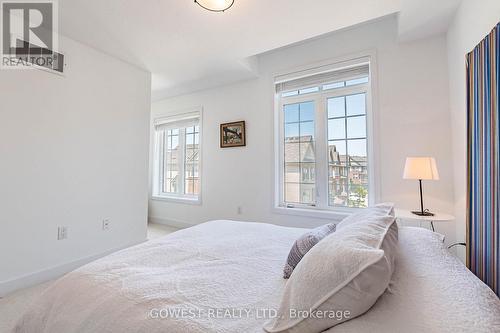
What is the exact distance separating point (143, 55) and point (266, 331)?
324 cm

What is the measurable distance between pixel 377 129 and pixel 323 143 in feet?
2.15

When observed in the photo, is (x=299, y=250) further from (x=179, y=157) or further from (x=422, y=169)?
(x=179, y=157)

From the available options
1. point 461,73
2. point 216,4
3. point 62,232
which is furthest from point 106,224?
point 461,73

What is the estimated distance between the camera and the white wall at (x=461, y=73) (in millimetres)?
1642

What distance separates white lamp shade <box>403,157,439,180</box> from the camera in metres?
2.01

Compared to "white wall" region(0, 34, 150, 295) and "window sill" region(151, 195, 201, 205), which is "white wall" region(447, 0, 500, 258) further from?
"white wall" region(0, 34, 150, 295)

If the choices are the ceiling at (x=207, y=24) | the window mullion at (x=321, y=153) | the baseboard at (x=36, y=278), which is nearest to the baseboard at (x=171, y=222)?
→ the baseboard at (x=36, y=278)

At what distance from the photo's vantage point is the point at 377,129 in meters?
2.64

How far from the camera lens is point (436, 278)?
2.59 feet

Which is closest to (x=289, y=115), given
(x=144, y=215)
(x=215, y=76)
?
(x=215, y=76)

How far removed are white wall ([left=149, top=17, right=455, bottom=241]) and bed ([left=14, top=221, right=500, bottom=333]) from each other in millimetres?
1496

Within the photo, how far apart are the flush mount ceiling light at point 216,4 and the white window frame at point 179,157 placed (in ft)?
7.38

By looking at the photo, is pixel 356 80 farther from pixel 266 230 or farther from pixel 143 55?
pixel 143 55

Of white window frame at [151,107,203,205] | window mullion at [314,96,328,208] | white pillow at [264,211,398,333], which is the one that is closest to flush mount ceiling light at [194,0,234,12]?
window mullion at [314,96,328,208]
